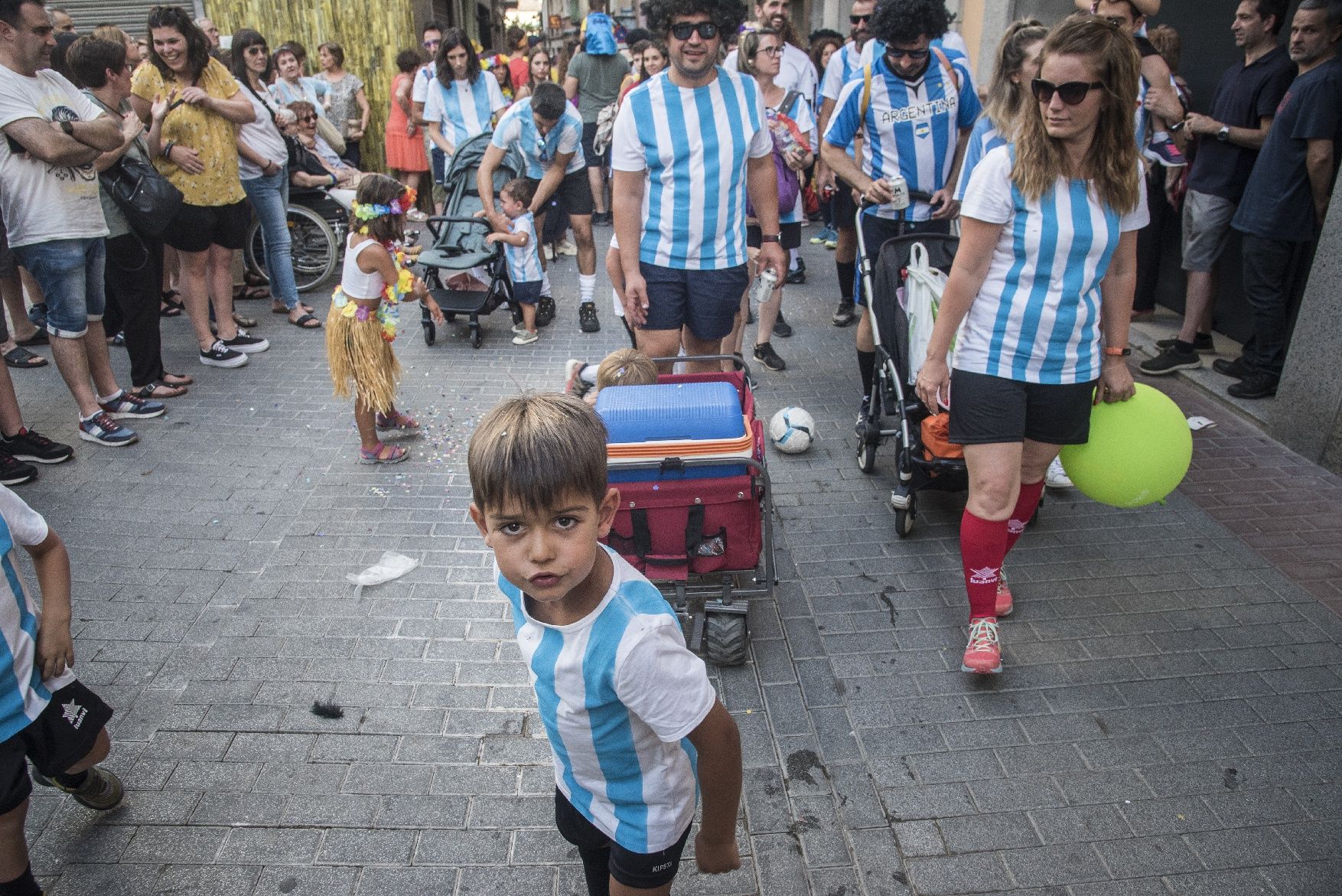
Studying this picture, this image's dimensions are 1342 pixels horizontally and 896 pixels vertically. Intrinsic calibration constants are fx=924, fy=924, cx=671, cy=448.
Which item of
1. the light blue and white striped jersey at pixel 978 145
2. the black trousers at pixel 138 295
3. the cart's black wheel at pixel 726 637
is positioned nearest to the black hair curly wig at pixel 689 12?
the light blue and white striped jersey at pixel 978 145

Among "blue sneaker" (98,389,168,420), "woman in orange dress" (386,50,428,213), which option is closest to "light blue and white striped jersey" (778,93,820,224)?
"blue sneaker" (98,389,168,420)

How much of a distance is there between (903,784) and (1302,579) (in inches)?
89.5

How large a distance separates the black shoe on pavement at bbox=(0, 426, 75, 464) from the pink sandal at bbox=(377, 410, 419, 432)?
5.59 feet

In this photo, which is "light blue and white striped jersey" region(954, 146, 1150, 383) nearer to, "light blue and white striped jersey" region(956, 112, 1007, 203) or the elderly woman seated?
"light blue and white striped jersey" region(956, 112, 1007, 203)

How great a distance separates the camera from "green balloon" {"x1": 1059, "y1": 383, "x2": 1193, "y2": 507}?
322cm

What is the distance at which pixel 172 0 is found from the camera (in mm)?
11734

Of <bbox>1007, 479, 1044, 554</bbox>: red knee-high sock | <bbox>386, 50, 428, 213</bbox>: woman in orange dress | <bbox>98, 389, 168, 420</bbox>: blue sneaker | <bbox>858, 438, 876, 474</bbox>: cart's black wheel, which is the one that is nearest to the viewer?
<bbox>1007, 479, 1044, 554</bbox>: red knee-high sock

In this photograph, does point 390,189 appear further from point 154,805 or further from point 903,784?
point 903,784

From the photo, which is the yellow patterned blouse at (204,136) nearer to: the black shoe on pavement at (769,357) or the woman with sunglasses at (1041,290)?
the black shoe on pavement at (769,357)

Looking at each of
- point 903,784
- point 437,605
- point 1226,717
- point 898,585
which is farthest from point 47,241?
point 1226,717

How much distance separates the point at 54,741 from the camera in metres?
2.42

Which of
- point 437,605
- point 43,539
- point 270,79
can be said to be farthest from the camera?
point 270,79

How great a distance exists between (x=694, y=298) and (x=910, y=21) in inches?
73.9

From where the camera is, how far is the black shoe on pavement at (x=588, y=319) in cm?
754
